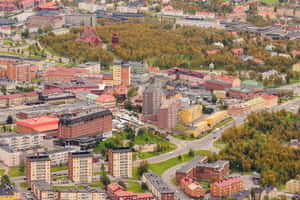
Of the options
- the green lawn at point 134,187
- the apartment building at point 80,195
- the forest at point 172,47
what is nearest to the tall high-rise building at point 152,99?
the green lawn at point 134,187

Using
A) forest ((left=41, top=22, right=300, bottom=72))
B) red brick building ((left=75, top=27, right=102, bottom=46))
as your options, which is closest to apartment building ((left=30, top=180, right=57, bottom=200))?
forest ((left=41, top=22, right=300, bottom=72))

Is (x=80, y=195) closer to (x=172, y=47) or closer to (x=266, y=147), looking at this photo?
(x=266, y=147)

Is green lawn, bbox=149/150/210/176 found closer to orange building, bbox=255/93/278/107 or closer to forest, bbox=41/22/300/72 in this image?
orange building, bbox=255/93/278/107

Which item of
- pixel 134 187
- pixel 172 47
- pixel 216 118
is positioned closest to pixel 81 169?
pixel 134 187

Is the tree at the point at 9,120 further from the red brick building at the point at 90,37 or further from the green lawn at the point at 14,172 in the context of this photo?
the red brick building at the point at 90,37

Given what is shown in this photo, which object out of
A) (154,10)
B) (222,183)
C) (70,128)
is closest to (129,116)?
(70,128)

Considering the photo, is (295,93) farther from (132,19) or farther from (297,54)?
(132,19)
